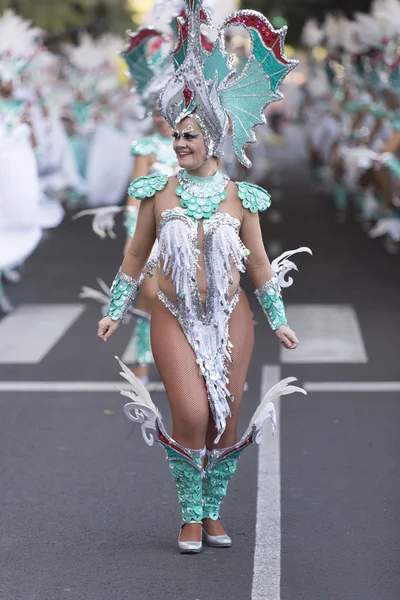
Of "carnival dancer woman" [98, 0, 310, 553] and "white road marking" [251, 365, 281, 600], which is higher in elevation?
"carnival dancer woman" [98, 0, 310, 553]

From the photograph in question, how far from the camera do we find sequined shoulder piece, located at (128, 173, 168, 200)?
509 centimetres

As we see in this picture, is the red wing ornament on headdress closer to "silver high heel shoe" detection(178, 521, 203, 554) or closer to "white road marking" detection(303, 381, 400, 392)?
"silver high heel shoe" detection(178, 521, 203, 554)

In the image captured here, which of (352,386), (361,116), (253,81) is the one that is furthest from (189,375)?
(361,116)

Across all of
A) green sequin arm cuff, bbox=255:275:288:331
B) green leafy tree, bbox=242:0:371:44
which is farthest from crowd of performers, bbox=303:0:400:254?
green sequin arm cuff, bbox=255:275:288:331

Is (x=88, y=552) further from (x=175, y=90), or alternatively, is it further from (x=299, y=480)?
(x=175, y=90)

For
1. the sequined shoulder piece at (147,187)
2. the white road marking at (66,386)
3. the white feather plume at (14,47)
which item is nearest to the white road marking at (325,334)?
the white road marking at (66,386)

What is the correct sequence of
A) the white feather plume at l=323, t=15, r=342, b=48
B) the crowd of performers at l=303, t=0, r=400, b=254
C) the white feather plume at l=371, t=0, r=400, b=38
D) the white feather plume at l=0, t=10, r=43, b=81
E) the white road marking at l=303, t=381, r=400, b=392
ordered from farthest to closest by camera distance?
the white feather plume at l=323, t=15, r=342, b=48 → the white feather plume at l=371, t=0, r=400, b=38 → the crowd of performers at l=303, t=0, r=400, b=254 → the white feather plume at l=0, t=10, r=43, b=81 → the white road marking at l=303, t=381, r=400, b=392

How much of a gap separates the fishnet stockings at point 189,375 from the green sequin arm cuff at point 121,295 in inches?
4.8

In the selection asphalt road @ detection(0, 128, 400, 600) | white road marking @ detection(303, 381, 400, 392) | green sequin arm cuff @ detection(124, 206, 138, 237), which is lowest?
white road marking @ detection(303, 381, 400, 392)

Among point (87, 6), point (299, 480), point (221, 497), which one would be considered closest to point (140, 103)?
point (299, 480)

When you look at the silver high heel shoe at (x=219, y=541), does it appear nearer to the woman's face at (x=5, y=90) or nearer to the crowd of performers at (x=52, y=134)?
the crowd of performers at (x=52, y=134)

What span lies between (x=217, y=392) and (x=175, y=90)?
48.5 inches

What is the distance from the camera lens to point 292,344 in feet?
17.0

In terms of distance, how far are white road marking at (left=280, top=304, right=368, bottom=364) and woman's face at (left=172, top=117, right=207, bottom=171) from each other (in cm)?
399
